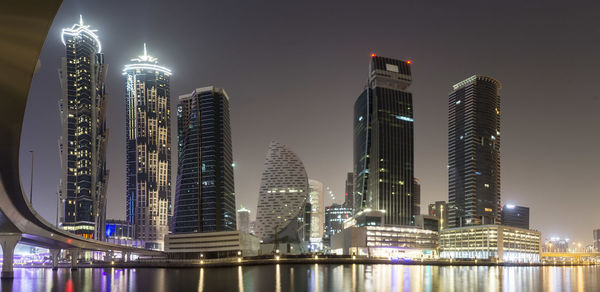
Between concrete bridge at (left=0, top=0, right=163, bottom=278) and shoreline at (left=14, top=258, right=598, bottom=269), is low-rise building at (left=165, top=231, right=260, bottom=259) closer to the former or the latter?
shoreline at (left=14, top=258, right=598, bottom=269)

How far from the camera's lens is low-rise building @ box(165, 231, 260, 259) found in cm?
16900

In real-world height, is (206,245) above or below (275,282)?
below

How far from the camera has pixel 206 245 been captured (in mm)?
170500

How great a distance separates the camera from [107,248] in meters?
141

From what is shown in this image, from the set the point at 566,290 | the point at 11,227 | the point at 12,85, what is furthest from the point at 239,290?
the point at 12,85

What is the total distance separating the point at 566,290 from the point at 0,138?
8177 centimetres

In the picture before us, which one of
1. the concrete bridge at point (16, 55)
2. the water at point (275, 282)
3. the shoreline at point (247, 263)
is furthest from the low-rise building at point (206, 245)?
the concrete bridge at point (16, 55)

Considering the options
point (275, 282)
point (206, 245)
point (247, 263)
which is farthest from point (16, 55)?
point (206, 245)

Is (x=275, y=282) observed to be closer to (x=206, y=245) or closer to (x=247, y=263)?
(x=247, y=263)

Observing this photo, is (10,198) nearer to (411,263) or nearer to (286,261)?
(286,261)

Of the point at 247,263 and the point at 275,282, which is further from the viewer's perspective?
the point at 247,263

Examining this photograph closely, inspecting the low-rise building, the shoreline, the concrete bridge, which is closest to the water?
the shoreline

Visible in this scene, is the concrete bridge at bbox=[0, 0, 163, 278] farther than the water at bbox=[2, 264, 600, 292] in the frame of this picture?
No

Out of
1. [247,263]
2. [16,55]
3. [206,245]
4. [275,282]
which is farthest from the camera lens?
[206,245]
